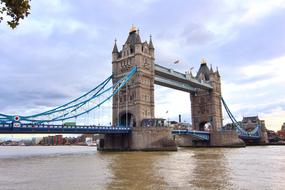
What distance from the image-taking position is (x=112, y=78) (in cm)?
6406

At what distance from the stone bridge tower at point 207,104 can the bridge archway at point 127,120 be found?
106 feet

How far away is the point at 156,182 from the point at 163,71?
52545mm

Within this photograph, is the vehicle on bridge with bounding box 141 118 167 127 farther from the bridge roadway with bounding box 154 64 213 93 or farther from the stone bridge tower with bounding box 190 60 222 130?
the stone bridge tower with bounding box 190 60 222 130

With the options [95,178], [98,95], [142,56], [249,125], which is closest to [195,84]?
[142,56]

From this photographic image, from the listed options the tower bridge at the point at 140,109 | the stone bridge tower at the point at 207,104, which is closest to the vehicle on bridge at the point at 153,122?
the tower bridge at the point at 140,109

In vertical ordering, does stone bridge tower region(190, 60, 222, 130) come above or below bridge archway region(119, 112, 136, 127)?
above

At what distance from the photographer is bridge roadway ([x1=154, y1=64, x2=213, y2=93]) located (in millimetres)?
67125

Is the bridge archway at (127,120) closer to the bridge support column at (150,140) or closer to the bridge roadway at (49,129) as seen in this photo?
the bridge support column at (150,140)

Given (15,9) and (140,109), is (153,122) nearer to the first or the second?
(140,109)

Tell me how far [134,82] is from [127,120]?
29.0 ft

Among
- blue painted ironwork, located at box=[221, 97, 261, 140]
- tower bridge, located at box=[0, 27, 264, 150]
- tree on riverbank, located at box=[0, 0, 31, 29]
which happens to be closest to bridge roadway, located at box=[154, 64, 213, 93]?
tower bridge, located at box=[0, 27, 264, 150]

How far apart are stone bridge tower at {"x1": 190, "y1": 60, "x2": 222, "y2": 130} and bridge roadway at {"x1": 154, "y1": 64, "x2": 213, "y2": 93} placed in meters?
4.64

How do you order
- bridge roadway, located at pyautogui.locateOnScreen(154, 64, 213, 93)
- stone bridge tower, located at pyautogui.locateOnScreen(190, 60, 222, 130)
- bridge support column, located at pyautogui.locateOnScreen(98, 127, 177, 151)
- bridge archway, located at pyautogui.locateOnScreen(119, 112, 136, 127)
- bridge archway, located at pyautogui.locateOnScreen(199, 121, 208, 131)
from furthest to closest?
bridge archway, located at pyautogui.locateOnScreen(199, 121, 208, 131) → stone bridge tower, located at pyautogui.locateOnScreen(190, 60, 222, 130) → bridge roadway, located at pyautogui.locateOnScreen(154, 64, 213, 93) → bridge archway, located at pyautogui.locateOnScreen(119, 112, 136, 127) → bridge support column, located at pyautogui.locateOnScreen(98, 127, 177, 151)

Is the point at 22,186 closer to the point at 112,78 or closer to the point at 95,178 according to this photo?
the point at 95,178
